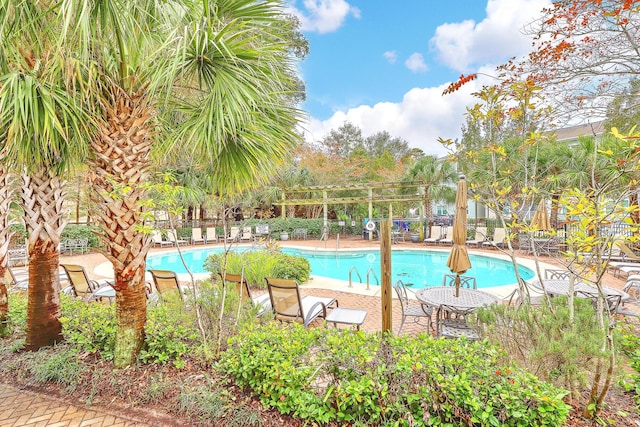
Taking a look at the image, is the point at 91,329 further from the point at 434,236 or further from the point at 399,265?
the point at 434,236

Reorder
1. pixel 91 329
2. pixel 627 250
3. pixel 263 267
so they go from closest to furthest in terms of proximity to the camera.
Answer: pixel 91 329
pixel 263 267
pixel 627 250

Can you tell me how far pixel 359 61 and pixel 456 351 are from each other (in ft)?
65.4

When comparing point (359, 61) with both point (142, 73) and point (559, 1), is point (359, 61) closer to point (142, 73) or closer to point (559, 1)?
point (559, 1)

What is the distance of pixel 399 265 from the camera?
13742mm

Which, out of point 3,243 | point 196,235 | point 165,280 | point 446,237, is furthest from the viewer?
point 196,235

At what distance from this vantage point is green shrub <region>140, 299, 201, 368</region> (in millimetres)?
3584

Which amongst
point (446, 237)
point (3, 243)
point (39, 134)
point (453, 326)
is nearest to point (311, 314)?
point (453, 326)

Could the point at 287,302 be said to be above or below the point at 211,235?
below

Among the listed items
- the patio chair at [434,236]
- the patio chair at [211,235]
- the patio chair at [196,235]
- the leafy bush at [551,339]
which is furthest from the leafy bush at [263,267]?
the patio chair at [434,236]

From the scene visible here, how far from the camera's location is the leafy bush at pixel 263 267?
336 inches

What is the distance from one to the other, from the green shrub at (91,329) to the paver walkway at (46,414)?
59cm

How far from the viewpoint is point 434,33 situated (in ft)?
44.7

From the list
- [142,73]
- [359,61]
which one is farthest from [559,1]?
[359,61]

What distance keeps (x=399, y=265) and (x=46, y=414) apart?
40.5ft
